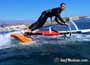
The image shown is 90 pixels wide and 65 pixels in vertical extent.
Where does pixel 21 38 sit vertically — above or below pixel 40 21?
below

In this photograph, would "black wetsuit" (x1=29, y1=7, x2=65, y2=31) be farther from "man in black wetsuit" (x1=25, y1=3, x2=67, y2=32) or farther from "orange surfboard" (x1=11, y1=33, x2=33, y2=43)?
"orange surfboard" (x1=11, y1=33, x2=33, y2=43)

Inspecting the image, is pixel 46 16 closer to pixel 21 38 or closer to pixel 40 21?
pixel 40 21

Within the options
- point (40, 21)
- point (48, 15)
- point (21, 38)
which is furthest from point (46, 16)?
point (21, 38)

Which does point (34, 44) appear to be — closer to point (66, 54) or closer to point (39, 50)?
point (39, 50)

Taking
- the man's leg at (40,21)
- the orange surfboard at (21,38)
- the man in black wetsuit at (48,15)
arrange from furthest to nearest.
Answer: the man's leg at (40,21) → the man in black wetsuit at (48,15) → the orange surfboard at (21,38)

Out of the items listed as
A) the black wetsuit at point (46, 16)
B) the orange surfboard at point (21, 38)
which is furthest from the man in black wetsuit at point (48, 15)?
the orange surfboard at point (21, 38)

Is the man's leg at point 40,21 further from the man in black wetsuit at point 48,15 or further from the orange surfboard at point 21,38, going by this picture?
the orange surfboard at point 21,38

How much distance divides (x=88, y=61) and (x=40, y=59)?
2938mm

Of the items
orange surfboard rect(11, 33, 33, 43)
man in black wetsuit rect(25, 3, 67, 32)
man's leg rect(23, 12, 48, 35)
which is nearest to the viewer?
orange surfboard rect(11, 33, 33, 43)

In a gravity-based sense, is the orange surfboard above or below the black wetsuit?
below

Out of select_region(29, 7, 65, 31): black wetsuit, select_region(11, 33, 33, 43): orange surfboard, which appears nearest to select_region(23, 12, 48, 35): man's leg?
select_region(29, 7, 65, 31): black wetsuit

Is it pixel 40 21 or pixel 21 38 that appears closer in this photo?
pixel 21 38

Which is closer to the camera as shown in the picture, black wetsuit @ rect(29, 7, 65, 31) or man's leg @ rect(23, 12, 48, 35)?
black wetsuit @ rect(29, 7, 65, 31)

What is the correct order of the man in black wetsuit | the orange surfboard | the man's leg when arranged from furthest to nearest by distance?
the man's leg
the man in black wetsuit
the orange surfboard
